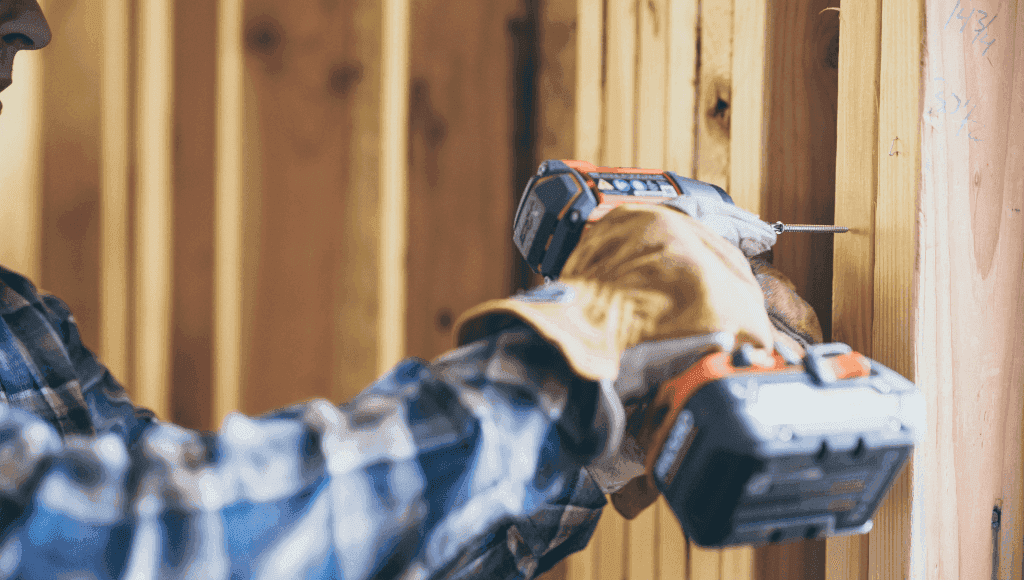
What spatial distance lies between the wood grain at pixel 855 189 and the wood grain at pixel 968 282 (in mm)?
42

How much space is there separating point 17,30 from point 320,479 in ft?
2.33

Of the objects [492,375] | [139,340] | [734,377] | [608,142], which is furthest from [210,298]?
[734,377]

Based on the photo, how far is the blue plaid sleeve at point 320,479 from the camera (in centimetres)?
30

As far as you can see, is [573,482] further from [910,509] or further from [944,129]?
[944,129]

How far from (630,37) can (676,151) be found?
0.20 metres

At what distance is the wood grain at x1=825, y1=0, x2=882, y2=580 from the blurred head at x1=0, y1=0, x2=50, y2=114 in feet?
2.92

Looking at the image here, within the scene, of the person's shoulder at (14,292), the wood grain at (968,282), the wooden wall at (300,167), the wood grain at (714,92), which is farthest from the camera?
the wooden wall at (300,167)

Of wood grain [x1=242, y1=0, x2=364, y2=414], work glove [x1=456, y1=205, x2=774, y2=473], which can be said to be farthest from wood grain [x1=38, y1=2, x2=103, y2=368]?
work glove [x1=456, y1=205, x2=774, y2=473]

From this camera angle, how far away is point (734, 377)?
0.34 m

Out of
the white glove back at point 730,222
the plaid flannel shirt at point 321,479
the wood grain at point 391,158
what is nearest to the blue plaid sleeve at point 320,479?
the plaid flannel shirt at point 321,479

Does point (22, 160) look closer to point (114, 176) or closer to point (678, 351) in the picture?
point (114, 176)

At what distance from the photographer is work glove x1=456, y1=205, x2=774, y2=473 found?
343 millimetres

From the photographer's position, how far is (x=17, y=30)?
0.66 m

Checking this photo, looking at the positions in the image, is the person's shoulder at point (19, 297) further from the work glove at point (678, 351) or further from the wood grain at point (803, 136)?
the wood grain at point (803, 136)
